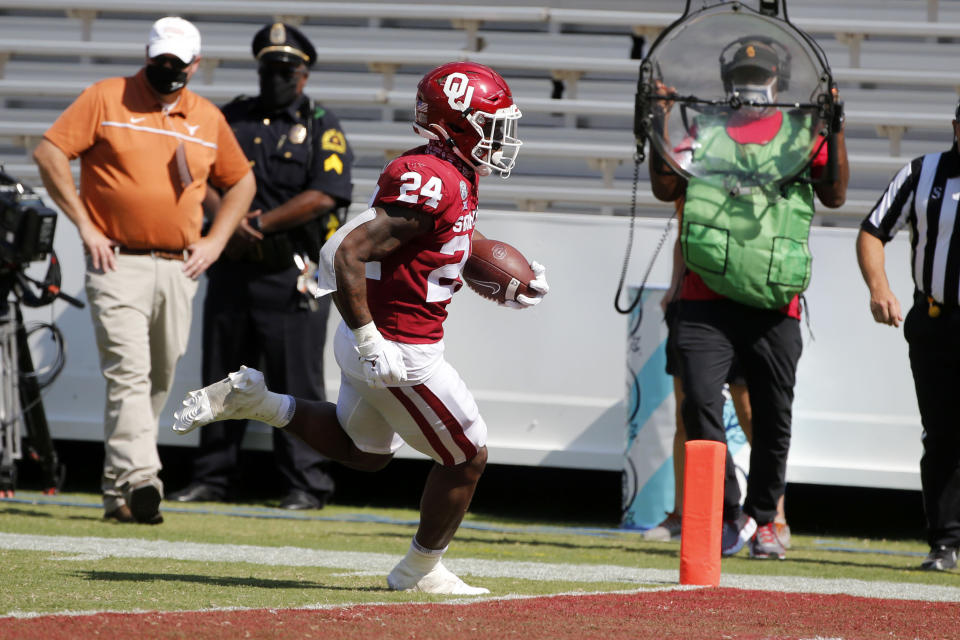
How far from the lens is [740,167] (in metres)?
5.14

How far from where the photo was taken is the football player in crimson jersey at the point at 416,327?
3225 mm

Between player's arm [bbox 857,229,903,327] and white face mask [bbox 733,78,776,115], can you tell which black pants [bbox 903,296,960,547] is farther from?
white face mask [bbox 733,78,776,115]

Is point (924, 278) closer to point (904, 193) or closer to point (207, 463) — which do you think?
point (904, 193)

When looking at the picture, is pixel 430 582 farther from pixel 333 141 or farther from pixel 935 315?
pixel 333 141

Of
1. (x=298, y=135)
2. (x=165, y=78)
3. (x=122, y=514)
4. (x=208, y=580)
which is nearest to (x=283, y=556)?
(x=208, y=580)

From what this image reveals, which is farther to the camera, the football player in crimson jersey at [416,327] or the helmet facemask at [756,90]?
the helmet facemask at [756,90]

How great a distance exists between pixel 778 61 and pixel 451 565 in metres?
2.35

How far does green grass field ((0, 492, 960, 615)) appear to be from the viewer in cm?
321

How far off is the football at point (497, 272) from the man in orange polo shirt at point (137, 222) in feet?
6.70

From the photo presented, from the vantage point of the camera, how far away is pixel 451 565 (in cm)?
429

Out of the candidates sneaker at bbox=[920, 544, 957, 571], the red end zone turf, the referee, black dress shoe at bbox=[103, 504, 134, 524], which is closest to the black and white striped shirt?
the referee

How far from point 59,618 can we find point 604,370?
418cm

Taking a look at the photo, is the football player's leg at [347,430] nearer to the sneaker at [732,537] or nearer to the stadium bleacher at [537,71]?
the sneaker at [732,537]

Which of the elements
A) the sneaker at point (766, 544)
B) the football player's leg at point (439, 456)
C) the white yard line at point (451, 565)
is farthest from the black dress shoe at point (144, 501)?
the sneaker at point (766, 544)
